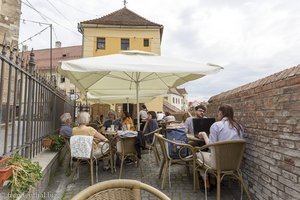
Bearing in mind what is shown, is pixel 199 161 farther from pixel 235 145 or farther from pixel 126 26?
pixel 126 26

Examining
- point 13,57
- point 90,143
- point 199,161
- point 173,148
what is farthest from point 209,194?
point 13,57

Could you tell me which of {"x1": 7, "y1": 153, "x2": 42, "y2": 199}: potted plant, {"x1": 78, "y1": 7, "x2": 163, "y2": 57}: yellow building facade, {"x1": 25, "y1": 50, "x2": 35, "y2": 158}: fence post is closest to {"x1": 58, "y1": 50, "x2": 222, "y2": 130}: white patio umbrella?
{"x1": 25, "y1": 50, "x2": 35, "y2": 158}: fence post

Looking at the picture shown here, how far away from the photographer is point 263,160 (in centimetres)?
340

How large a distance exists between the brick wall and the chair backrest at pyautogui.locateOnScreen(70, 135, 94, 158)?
2524mm

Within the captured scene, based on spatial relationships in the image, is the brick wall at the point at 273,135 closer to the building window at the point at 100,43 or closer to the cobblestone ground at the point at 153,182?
the cobblestone ground at the point at 153,182

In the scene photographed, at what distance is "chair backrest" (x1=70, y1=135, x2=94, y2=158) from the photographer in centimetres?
464

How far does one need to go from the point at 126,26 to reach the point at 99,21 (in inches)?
100

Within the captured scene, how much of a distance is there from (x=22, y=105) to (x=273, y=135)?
379 cm

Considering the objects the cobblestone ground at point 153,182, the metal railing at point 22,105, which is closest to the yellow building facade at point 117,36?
the metal railing at point 22,105

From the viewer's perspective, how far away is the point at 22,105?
4.52 meters

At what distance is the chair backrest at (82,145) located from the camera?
4645mm

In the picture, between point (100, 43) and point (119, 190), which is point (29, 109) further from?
point (100, 43)

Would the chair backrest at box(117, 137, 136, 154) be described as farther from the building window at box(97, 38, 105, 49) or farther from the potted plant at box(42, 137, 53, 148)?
the building window at box(97, 38, 105, 49)

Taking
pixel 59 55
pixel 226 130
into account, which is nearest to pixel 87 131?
pixel 226 130
